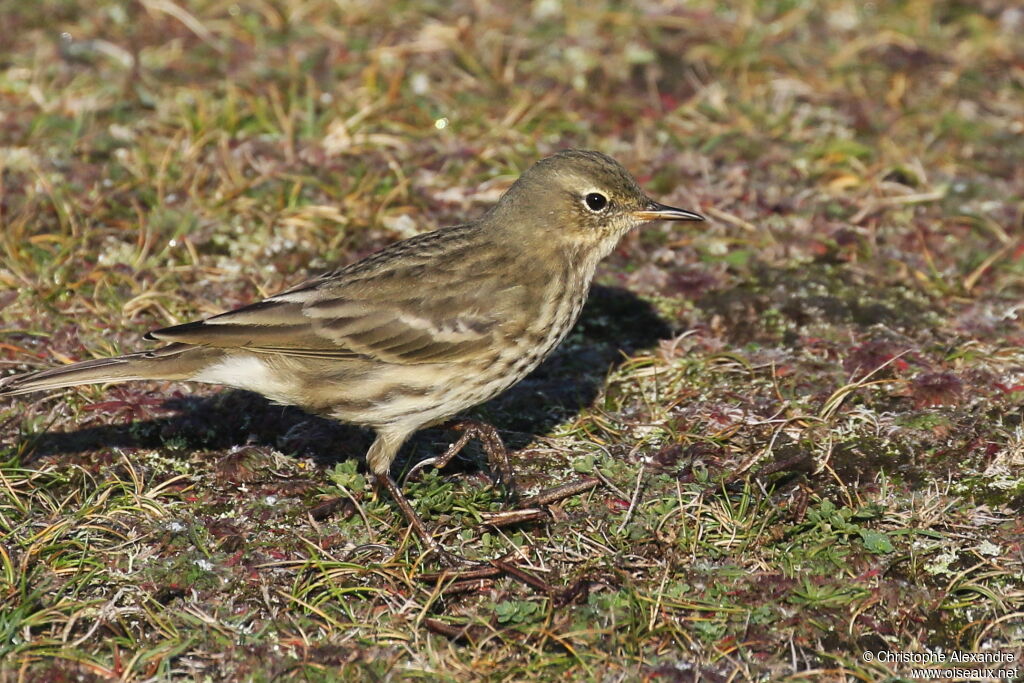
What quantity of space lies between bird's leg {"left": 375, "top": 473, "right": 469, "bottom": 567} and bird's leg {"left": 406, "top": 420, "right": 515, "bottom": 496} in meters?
0.18

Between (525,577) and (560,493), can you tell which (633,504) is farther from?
(525,577)

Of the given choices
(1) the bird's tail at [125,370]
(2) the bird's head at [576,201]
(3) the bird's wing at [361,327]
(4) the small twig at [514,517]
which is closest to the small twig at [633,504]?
(4) the small twig at [514,517]

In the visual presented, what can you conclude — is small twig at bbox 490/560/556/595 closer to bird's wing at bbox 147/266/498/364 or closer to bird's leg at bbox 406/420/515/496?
bird's leg at bbox 406/420/515/496

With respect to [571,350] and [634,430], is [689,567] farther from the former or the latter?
[571,350]

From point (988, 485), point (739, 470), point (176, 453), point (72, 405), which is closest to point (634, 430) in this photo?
point (739, 470)

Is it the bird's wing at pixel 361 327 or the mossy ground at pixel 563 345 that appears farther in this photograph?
the bird's wing at pixel 361 327

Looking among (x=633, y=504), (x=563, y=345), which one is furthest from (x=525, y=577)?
(x=563, y=345)

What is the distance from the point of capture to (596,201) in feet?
20.2

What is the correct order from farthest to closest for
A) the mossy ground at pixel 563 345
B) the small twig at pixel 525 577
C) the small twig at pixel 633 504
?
the small twig at pixel 633 504 → the small twig at pixel 525 577 → the mossy ground at pixel 563 345

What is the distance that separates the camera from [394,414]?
18.6 feet

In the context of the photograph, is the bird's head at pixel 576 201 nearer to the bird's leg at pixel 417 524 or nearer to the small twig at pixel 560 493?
the small twig at pixel 560 493

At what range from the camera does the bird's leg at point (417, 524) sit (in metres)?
5.24

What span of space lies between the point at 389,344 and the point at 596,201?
1.30m

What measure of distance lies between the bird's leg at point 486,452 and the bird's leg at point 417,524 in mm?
176
